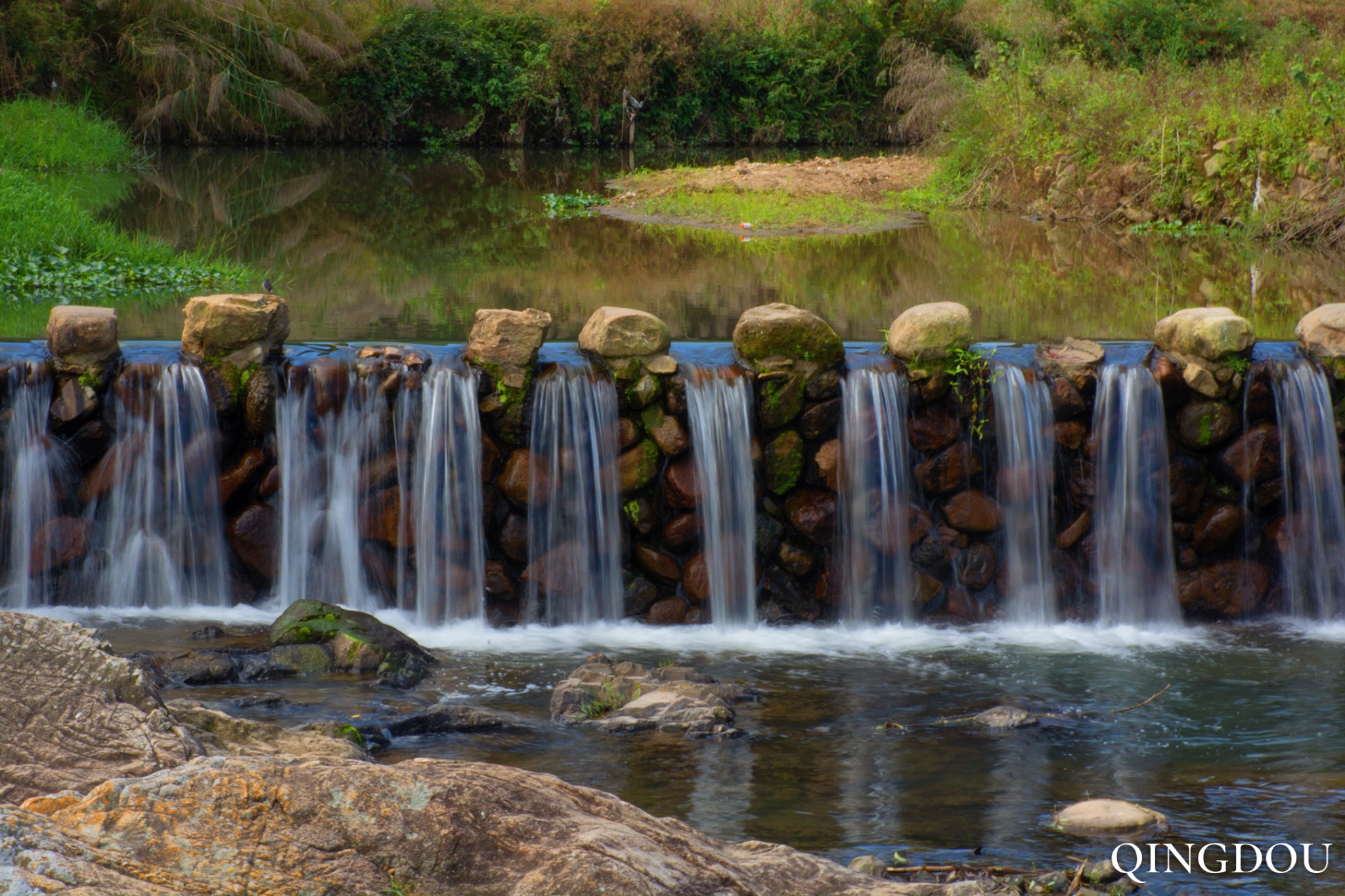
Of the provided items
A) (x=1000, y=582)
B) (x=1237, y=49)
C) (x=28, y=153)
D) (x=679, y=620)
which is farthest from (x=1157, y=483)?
(x=1237, y=49)

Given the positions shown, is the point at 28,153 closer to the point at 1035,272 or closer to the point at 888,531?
the point at 1035,272

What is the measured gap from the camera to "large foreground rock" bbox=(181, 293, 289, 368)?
752 centimetres

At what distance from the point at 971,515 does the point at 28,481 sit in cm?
521

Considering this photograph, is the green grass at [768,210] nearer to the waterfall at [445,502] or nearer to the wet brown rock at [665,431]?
the wet brown rock at [665,431]

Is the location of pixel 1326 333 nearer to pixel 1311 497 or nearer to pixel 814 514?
pixel 1311 497

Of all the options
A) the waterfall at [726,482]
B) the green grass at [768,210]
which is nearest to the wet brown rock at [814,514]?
the waterfall at [726,482]

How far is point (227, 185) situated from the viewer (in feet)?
68.3

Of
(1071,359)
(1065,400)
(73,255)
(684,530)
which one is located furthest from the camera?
(73,255)

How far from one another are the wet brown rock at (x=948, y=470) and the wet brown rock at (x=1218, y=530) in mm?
1357

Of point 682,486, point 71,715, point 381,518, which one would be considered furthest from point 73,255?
point 71,715

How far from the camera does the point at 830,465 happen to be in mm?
7648

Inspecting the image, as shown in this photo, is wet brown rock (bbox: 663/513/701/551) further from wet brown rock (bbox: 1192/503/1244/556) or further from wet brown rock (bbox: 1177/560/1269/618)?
wet brown rock (bbox: 1192/503/1244/556)

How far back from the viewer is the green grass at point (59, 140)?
20.6 m

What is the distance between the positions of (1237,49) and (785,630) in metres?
24.2
